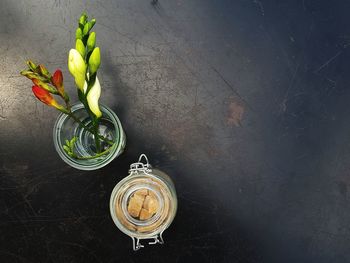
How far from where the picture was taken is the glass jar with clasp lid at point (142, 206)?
0.64m

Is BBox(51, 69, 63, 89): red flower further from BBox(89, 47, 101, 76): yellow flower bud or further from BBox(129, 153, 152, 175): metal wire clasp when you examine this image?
BBox(129, 153, 152, 175): metal wire clasp

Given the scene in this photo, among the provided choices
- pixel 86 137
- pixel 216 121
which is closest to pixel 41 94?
pixel 86 137

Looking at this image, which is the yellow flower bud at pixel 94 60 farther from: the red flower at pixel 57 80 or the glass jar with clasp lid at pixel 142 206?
the glass jar with clasp lid at pixel 142 206

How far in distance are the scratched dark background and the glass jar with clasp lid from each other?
89mm

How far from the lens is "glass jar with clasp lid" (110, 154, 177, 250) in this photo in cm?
64

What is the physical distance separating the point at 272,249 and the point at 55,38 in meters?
0.48

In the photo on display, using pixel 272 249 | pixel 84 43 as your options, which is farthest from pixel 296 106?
pixel 84 43

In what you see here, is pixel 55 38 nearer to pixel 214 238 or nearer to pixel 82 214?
pixel 82 214

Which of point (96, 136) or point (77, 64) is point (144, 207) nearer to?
point (96, 136)

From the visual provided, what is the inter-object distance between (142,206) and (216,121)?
18cm

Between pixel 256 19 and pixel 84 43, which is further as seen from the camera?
pixel 256 19

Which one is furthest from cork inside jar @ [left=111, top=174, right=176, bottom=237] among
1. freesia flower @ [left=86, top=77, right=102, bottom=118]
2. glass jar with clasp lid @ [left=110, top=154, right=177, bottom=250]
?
freesia flower @ [left=86, top=77, right=102, bottom=118]

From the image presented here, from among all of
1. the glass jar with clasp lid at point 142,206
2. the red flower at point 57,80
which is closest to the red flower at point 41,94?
the red flower at point 57,80

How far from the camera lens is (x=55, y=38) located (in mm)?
728
